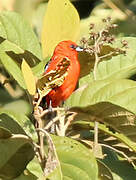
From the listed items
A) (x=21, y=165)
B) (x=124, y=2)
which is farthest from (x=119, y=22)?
(x=21, y=165)

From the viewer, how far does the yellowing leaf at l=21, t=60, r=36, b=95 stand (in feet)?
5.98

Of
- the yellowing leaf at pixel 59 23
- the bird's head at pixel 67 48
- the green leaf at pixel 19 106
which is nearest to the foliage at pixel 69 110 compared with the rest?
the yellowing leaf at pixel 59 23

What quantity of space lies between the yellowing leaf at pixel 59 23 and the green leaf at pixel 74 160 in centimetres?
47

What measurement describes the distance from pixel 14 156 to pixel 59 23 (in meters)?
0.51

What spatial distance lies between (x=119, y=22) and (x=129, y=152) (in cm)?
141

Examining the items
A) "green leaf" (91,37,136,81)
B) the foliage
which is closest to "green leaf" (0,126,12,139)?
the foliage

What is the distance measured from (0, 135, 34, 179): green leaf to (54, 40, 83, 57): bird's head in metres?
0.55

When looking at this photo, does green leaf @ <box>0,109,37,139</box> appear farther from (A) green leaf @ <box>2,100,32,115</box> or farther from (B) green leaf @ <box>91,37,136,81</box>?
(A) green leaf @ <box>2,100,32,115</box>

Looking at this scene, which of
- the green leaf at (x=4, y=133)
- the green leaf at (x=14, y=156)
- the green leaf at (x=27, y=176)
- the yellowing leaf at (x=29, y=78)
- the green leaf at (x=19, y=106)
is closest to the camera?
the yellowing leaf at (x=29, y=78)

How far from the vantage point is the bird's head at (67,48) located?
8.36 feet

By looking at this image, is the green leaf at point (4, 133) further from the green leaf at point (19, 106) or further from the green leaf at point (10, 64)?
the green leaf at point (19, 106)

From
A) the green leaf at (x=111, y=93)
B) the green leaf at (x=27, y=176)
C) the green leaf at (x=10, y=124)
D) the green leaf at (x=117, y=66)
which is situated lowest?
the green leaf at (x=27, y=176)

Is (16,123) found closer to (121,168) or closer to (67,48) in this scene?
(121,168)

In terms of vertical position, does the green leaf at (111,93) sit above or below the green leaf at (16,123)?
above
